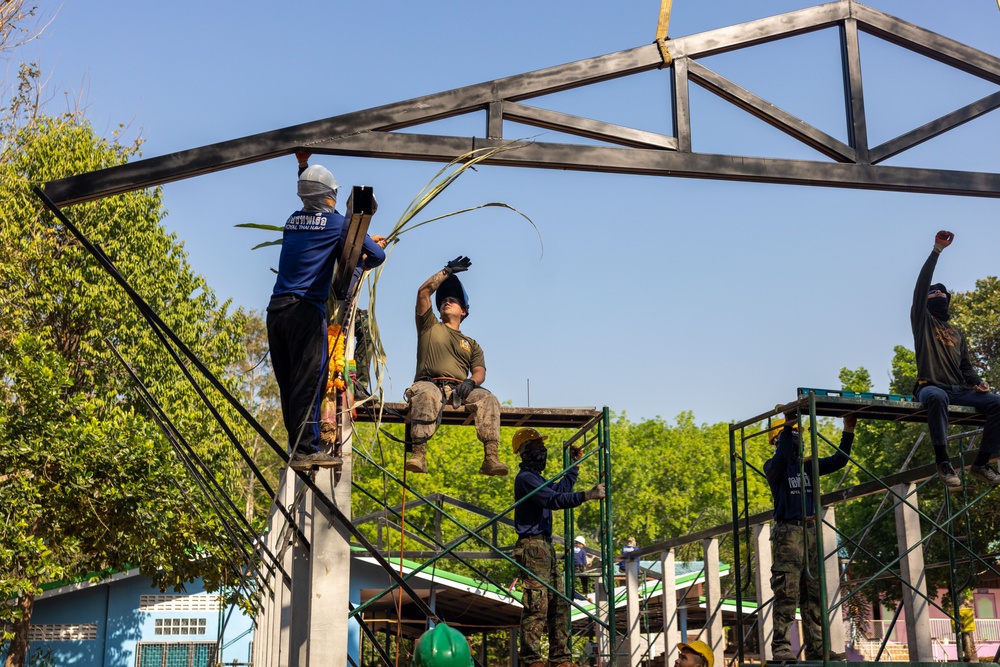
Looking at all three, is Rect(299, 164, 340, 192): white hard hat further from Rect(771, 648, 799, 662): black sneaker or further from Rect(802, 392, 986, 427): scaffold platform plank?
Rect(771, 648, 799, 662): black sneaker

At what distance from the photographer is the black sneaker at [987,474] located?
8.57 m

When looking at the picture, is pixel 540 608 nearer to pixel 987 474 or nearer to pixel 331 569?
pixel 331 569

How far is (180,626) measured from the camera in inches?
846

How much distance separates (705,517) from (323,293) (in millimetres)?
35849

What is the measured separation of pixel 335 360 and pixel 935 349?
549cm

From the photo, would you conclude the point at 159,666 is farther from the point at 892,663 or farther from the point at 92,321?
the point at 892,663

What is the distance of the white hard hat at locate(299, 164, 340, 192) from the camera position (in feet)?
18.7

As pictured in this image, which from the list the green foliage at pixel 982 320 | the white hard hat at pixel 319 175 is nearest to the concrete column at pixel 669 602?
the white hard hat at pixel 319 175

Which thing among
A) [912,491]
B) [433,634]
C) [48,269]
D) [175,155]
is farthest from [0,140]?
[433,634]

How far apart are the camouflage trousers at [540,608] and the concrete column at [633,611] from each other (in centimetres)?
454

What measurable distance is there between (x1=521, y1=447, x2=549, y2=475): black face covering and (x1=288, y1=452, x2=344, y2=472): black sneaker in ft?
11.7

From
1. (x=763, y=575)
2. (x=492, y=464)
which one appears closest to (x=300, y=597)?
(x=492, y=464)

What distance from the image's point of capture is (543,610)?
8312 millimetres

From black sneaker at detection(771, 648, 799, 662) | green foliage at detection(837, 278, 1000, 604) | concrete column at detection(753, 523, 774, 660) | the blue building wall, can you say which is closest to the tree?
the blue building wall
